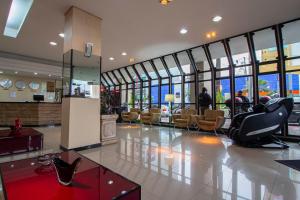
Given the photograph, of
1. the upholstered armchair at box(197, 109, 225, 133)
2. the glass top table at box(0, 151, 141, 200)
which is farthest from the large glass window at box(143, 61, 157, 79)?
the glass top table at box(0, 151, 141, 200)

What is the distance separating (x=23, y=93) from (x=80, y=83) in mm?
7841

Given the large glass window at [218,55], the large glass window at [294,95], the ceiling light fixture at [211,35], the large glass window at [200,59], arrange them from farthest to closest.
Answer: the large glass window at [200,59]
the large glass window at [218,55]
the ceiling light fixture at [211,35]
the large glass window at [294,95]

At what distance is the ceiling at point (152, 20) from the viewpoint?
4.02 metres

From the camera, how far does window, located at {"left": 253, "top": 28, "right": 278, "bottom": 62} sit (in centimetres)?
534

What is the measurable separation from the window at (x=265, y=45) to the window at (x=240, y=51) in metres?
0.29

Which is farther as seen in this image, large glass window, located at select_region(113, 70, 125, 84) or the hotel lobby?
large glass window, located at select_region(113, 70, 125, 84)

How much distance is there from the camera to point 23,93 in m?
9.85

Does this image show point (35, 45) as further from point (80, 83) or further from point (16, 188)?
point (16, 188)

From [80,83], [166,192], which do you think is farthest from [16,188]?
[80,83]

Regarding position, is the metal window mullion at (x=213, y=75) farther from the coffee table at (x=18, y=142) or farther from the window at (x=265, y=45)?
the coffee table at (x=18, y=142)

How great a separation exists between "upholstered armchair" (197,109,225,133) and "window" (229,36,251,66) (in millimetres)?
A: 1866

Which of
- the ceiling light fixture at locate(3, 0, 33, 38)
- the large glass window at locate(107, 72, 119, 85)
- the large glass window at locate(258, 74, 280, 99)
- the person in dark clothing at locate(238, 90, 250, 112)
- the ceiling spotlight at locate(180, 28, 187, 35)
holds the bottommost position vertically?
the person in dark clothing at locate(238, 90, 250, 112)

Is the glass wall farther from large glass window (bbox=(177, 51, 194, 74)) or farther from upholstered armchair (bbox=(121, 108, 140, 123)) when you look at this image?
upholstered armchair (bbox=(121, 108, 140, 123))

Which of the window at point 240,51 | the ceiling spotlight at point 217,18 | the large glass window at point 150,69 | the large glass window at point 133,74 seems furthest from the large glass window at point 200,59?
the large glass window at point 133,74
